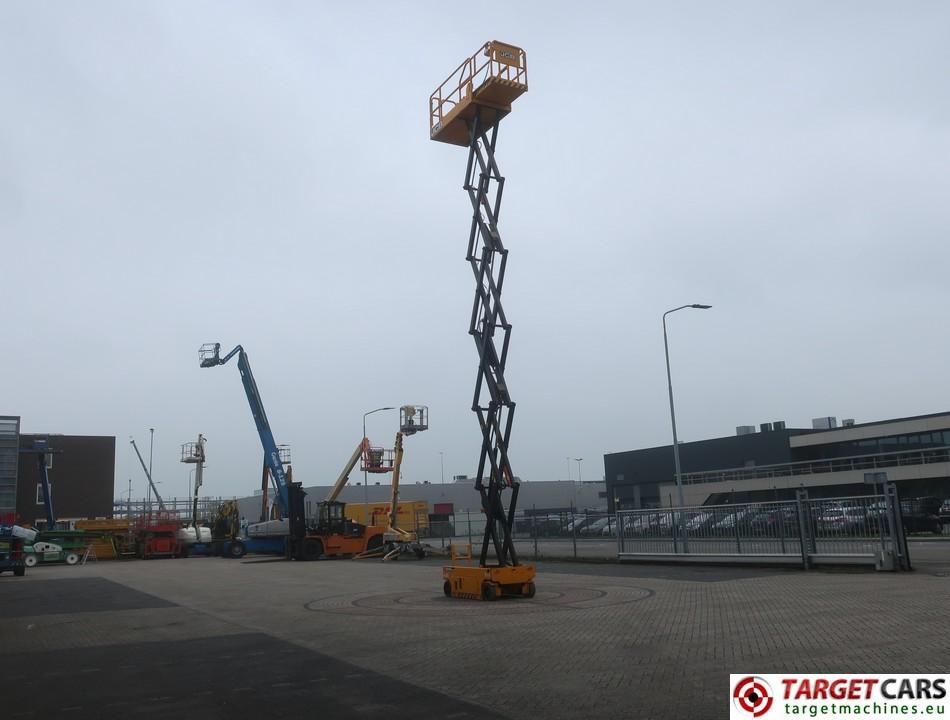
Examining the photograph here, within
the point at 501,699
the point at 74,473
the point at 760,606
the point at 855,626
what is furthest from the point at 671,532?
the point at 74,473

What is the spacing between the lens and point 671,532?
25656mm

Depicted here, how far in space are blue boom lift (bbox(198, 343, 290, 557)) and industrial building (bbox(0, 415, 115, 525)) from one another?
37.3m

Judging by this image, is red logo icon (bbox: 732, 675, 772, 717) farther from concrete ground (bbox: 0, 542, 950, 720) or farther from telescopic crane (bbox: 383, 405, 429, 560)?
telescopic crane (bbox: 383, 405, 429, 560)

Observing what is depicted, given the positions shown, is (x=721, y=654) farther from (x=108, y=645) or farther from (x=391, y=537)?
(x=391, y=537)

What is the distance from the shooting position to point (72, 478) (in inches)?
3108

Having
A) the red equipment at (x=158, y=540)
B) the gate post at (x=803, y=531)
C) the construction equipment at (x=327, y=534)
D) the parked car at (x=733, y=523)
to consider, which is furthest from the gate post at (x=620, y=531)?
the red equipment at (x=158, y=540)

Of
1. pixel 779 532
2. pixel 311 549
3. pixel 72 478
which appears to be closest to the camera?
pixel 779 532

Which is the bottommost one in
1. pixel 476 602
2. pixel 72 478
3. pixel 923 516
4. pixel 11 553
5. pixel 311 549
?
pixel 476 602

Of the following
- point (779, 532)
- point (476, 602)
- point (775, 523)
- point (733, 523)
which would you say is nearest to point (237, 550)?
point (733, 523)

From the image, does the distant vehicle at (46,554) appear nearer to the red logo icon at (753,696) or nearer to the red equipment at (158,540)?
the red equipment at (158,540)

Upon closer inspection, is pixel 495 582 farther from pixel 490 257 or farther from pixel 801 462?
pixel 801 462

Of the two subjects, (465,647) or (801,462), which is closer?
(465,647)

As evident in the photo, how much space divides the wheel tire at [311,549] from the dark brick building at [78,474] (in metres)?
48.9

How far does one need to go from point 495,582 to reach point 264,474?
31.2m
